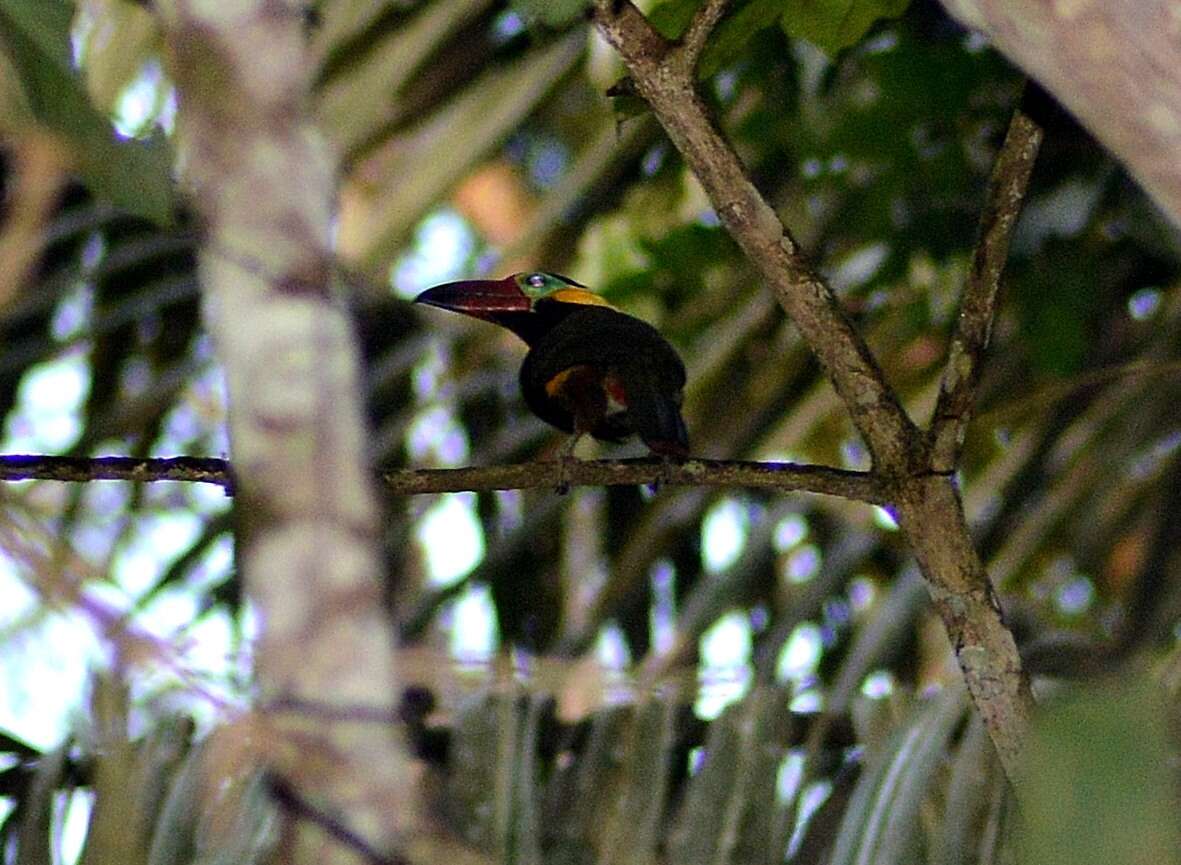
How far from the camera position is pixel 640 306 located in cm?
389

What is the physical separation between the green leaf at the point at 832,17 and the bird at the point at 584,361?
430mm

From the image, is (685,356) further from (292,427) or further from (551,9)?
(292,427)

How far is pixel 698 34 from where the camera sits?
1.68 metres

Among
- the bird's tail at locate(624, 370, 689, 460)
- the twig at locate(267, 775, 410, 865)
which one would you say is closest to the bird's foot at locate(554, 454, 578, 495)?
the bird's tail at locate(624, 370, 689, 460)

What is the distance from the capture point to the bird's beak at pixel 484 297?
273 centimetres

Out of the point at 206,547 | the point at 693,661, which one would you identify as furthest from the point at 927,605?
the point at 206,547

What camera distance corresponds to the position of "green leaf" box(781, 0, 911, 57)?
1.99m

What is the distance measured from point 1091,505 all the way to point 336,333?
2824mm

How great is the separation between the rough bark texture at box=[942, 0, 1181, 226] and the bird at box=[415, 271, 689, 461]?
0.87 metres

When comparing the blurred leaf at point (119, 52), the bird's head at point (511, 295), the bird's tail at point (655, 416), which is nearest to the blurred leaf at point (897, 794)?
the bird's tail at point (655, 416)

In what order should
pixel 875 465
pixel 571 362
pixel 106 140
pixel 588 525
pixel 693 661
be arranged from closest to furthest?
pixel 875 465, pixel 106 140, pixel 571 362, pixel 693 661, pixel 588 525

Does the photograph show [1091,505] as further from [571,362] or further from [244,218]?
[244,218]

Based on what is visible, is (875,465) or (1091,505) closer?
(875,465)

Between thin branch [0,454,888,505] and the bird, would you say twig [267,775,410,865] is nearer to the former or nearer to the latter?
thin branch [0,454,888,505]
